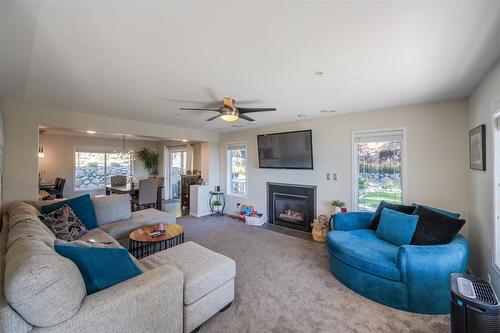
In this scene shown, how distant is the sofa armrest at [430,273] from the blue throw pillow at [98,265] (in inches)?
98.5

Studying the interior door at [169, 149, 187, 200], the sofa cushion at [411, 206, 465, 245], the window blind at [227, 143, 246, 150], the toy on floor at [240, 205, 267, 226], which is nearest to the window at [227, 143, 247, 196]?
the window blind at [227, 143, 246, 150]

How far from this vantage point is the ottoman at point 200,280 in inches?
68.9

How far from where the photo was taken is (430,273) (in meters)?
2.02

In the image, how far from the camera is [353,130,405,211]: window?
11.6ft

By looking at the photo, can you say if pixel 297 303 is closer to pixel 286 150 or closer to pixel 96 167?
pixel 286 150

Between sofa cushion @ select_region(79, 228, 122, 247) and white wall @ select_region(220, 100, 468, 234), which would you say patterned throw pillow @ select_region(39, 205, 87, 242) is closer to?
sofa cushion @ select_region(79, 228, 122, 247)

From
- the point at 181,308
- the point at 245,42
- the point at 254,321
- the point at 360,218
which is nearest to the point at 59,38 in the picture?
the point at 245,42

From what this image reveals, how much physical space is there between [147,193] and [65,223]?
2.46 metres

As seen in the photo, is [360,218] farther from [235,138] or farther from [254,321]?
[235,138]

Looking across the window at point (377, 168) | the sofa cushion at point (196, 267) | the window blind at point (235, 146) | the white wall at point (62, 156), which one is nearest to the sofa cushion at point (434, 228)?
the window at point (377, 168)

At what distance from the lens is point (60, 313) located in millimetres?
1124

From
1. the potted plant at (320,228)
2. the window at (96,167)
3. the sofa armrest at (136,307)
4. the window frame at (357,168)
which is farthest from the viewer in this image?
the window at (96,167)

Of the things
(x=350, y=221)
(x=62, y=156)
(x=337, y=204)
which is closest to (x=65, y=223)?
(x=350, y=221)

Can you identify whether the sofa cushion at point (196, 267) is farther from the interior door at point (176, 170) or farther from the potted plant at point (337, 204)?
the interior door at point (176, 170)
